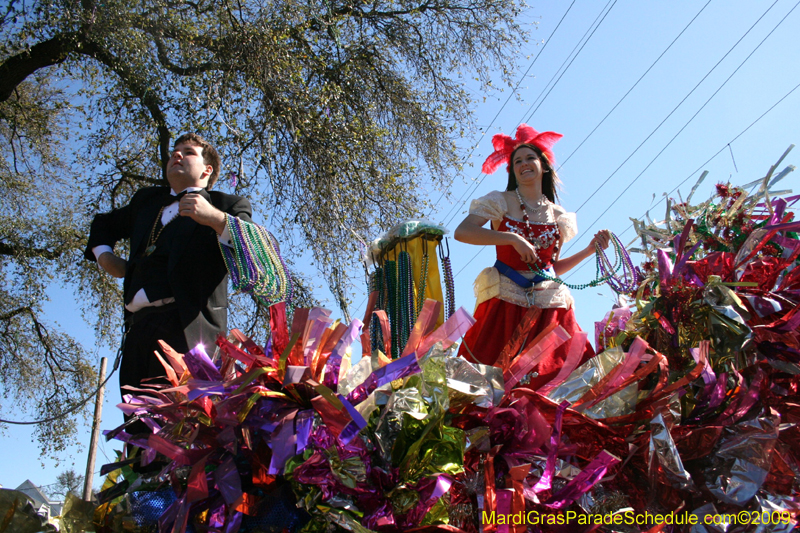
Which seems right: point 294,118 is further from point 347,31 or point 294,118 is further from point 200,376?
point 200,376

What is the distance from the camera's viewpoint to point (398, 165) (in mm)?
4773

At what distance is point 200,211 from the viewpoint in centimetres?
179

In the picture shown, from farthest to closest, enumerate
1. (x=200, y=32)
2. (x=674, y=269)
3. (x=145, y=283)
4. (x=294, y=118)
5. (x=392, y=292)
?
(x=200, y=32), (x=294, y=118), (x=392, y=292), (x=145, y=283), (x=674, y=269)

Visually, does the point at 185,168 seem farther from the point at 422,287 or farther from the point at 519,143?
the point at 519,143

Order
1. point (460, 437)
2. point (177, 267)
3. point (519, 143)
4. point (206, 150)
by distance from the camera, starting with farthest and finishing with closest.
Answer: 1. point (519, 143)
2. point (206, 150)
3. point (177, 267)
4. point (460, 437)

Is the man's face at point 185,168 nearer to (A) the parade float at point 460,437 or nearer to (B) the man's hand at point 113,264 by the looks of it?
(B) the man's hand at point 113,264

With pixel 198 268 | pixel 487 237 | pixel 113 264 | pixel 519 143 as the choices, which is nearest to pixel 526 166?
pixel 519 143

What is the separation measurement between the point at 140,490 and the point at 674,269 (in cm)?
112

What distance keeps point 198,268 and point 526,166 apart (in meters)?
1.43

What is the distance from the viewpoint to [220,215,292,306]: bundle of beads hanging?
175 centimetres

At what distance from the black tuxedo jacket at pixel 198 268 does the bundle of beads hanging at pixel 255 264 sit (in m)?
0.16

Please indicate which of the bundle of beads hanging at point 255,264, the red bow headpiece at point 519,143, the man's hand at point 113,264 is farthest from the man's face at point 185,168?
the red bow headpiece at point 519,143

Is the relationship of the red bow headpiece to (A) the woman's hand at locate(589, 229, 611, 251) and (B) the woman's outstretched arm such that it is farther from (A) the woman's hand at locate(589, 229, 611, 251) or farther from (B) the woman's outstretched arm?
(A) the woman's hand at locate(589, 229, 611, 251)

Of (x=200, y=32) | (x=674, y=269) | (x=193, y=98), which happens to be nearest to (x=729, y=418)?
(x=674, y=269)
